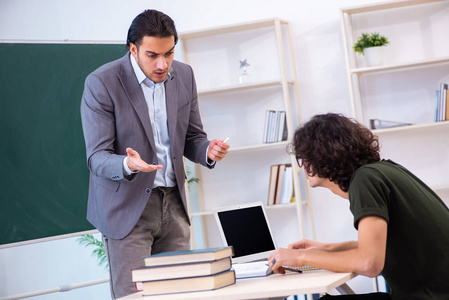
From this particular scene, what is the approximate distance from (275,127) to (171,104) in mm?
1938

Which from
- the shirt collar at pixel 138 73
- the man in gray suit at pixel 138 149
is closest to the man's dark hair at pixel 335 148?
the man in gray suit at pixel 138 149

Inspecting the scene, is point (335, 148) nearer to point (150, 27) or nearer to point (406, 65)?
point (150, 27)

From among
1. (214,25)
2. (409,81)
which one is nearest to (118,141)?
(214,25)

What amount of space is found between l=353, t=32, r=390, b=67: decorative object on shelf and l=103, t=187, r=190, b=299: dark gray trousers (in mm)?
2279

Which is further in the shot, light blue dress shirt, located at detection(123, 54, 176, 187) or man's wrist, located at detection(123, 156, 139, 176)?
light blue dress shirt, located at detection(123, 54, 176, 187)

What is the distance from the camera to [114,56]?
3768 mm

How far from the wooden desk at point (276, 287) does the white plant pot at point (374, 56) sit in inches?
101

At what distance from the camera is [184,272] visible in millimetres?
1560

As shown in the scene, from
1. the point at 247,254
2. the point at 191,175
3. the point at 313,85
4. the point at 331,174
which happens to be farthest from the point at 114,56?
the point at 331,174

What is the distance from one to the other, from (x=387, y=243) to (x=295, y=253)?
29 cm

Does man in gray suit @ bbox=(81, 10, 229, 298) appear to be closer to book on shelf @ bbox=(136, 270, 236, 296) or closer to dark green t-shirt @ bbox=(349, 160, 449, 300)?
book on shelf @ bbox=(136, 270, 236, 296)

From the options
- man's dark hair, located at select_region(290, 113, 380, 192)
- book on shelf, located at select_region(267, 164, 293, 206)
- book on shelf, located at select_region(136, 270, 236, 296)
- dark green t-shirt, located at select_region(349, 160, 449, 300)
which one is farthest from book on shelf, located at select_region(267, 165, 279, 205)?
book on shelf, located at select_region(136, 270, 236, 296)

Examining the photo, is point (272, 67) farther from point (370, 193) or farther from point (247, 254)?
point (370, 193)

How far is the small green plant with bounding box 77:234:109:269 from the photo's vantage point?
4148 mm
